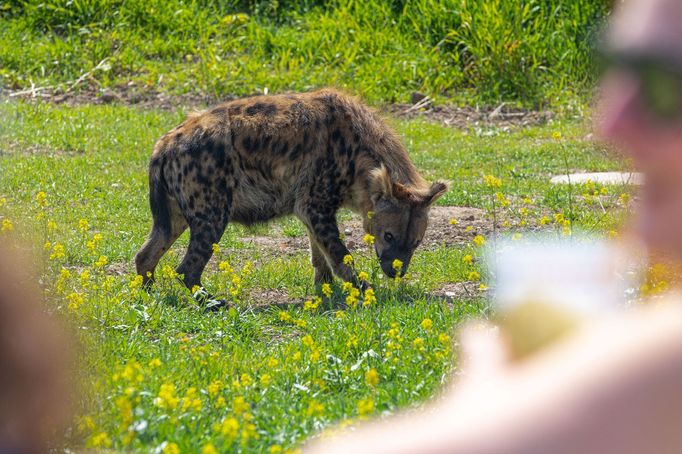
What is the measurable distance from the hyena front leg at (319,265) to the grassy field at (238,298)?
0.11 metres

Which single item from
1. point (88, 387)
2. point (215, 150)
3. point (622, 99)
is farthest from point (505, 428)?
point (215, 150)

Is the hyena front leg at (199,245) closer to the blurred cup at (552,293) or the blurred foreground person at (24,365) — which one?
the blurred foreground person at (24,365)

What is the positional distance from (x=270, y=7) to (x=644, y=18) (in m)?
16.5

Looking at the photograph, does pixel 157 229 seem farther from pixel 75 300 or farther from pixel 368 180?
pixel 75 300

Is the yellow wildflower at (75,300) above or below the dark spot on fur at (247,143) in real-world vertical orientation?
below

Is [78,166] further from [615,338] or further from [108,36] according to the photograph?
[615,338]

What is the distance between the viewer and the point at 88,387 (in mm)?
4082

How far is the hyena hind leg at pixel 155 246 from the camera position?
7.71 metres

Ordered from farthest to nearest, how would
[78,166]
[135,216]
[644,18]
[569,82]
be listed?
1. [569,82]
2. [78,166]
3. [135,216]
4. [644,18]

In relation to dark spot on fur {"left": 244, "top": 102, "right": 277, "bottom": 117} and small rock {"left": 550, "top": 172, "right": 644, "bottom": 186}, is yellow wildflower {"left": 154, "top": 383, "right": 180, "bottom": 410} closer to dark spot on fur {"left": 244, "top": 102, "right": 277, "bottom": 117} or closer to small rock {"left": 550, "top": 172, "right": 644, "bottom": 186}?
dark spot on fur {"left": 244, "top": 102, "right": 277, "bottom": 117}

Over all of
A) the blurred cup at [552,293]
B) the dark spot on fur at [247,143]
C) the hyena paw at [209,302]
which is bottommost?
the hyena paw at [209,302]

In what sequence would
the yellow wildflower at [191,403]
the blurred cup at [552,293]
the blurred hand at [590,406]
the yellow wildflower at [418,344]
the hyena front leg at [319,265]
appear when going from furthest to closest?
the hyena front leg at [319,265], the yellow wildflower at [418,344], the yellow wildflower at [191,403], the blurred cup at [552,293], the blurred hand at [590,406]

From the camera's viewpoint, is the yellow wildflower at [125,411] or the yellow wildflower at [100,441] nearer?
the yellow wildflower at [100,441]

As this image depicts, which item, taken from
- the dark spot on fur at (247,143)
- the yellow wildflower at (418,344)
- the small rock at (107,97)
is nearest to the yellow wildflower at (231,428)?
the yellow wildflower at (418,344)
